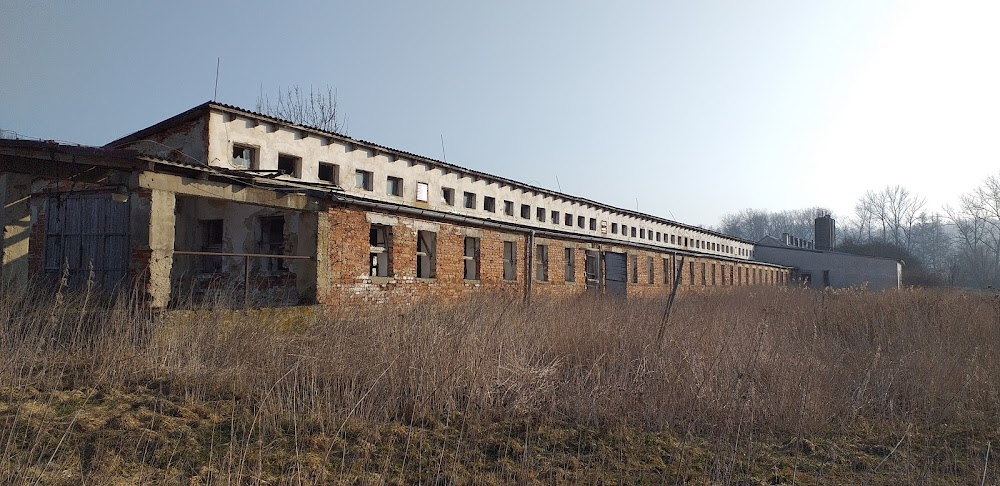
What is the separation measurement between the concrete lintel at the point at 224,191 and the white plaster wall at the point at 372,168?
19.4 feet

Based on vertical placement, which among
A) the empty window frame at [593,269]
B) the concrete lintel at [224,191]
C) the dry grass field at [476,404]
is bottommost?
the dry grass field at [476,404]

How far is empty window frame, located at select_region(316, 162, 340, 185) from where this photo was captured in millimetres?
19484

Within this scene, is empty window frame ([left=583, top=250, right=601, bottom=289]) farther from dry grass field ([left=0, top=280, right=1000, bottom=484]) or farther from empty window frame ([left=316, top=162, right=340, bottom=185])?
dry grass field ([left=0, top=280, right=1000, bottom=484])

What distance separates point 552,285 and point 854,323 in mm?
9860

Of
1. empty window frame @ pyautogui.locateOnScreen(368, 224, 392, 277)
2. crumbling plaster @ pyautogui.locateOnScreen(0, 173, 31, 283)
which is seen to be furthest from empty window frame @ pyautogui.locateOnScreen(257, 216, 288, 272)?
crumbling plaster @ pyautogui.locateOnScreen(0, 173, 31, 283)

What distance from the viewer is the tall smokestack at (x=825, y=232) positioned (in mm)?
56594

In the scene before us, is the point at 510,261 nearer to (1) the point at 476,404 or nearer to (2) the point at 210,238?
(2) the point at 210,238

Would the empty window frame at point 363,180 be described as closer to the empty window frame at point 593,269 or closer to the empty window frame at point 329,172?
the empty window frame at point 329,172

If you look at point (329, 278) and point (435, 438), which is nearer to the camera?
point (435, 438)

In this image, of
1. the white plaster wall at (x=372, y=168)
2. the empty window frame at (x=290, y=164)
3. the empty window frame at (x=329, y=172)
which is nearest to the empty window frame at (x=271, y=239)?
the white plaster wall at (x=372, y=168)

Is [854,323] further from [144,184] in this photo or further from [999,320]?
[144,184]

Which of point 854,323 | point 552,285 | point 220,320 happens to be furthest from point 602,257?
point 220,320

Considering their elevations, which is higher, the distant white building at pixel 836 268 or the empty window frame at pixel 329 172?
the empty window frame at pixel 329 172

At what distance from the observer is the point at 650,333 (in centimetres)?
750
